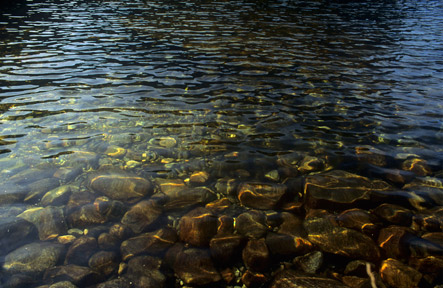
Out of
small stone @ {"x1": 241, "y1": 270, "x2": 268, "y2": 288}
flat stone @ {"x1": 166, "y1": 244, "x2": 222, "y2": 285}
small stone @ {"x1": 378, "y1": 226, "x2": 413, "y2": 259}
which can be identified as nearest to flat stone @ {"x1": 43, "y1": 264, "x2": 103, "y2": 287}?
flat stone @ {"x1": 166, "y1": 244, "x2": 222, "y2": 285}

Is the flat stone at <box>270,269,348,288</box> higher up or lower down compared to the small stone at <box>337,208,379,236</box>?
lower down

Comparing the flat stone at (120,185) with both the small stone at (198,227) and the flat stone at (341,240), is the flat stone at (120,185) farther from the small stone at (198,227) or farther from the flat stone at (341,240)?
the flat stone at (341,240)

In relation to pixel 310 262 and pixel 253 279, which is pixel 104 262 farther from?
pixel 310 262

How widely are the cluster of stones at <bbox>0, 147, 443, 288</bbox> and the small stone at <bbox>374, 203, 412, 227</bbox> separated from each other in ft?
0.07

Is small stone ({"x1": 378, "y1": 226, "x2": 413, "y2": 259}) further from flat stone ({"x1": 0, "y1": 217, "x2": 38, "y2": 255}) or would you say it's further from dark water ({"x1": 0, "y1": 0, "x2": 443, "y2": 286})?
flat stone ({"x1": 0, "y1": 217, "x2": 38, "y2": 255})

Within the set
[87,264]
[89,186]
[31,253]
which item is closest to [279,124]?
[89,186]

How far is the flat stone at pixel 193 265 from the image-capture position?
3753 mm

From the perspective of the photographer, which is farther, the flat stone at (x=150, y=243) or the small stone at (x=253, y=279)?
the flat stone at (x=150, y=243)

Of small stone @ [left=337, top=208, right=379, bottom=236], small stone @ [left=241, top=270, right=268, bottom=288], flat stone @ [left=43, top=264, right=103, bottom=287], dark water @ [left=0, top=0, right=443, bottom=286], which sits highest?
dark water @ [left=0, top=0, right=443, bottom=286]

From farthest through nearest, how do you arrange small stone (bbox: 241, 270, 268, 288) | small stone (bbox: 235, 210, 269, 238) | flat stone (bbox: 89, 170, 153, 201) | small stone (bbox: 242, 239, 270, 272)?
flat stone (bbox: 89, 170, 153, 201)
small stone (bbox: 235, 210, 269, 238)
small stone (bbox: 242, 239, 270, 272)
small stone (bbox: 241, 270, 268, 288)

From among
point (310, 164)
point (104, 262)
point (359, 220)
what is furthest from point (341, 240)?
point (104, 262)

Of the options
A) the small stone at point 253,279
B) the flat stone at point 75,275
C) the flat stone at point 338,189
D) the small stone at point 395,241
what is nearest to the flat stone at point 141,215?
the flat stone at point 75,275

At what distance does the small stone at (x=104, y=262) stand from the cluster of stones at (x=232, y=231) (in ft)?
0.05

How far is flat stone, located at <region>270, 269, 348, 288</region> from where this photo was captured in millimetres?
3541
